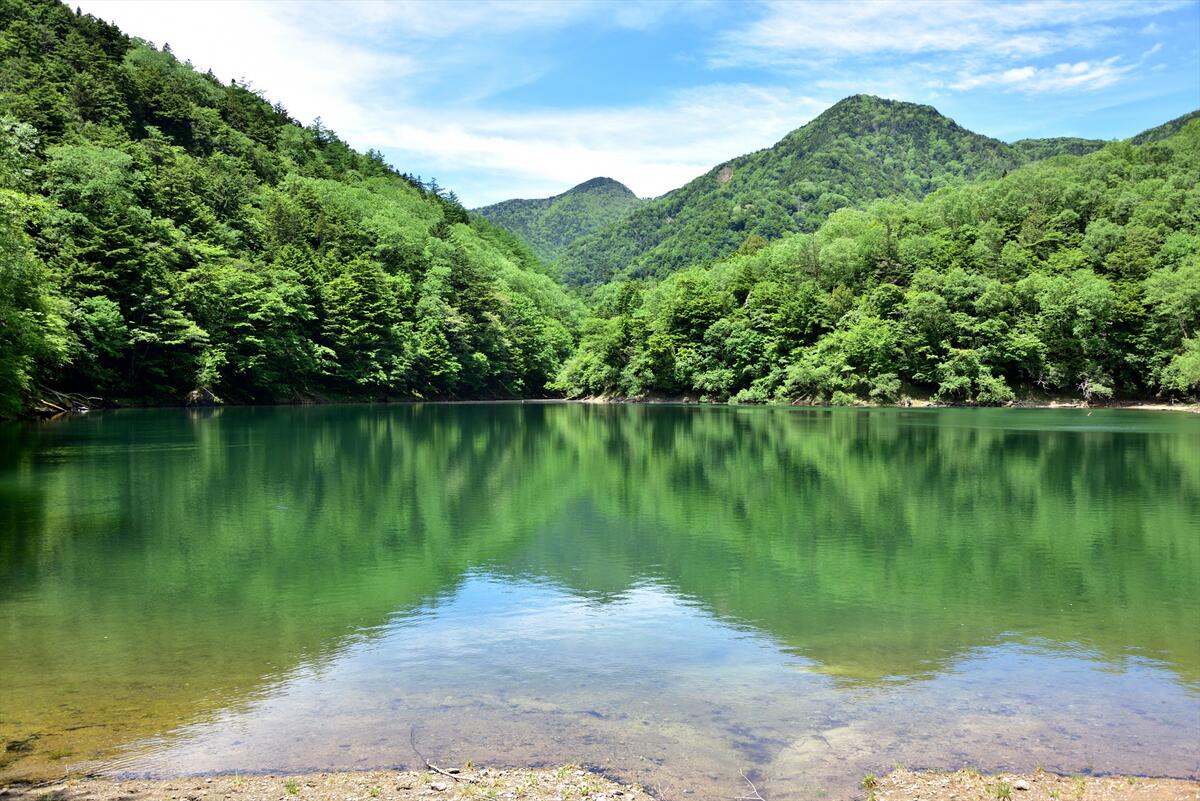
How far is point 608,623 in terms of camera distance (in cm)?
1079

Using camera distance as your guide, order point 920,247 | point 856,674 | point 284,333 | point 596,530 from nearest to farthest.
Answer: point 856,674, point 596,530, point 284,333, point 920,247

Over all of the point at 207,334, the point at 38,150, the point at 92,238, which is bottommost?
the point at 207,334

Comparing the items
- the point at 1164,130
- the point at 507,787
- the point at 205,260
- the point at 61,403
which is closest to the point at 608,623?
the point at 507,787

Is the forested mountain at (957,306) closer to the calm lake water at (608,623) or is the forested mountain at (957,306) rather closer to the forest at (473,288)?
the forest at (473,288)

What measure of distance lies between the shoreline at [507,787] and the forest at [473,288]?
4088cm

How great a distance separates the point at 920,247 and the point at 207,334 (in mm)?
70993

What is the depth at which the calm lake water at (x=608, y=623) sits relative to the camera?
6887 millimetres

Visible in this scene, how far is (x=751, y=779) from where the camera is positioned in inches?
245

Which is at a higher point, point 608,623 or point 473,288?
point 473,288

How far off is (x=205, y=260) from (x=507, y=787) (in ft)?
244

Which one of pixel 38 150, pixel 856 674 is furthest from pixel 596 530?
pixel 38 150

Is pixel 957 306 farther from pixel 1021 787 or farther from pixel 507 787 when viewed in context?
pixel 507 787

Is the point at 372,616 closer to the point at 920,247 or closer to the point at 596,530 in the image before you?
the point at 596,530

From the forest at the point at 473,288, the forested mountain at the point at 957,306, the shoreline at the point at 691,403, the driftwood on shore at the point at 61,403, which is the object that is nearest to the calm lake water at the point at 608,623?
the driftwood on shore at the point at 61,403
